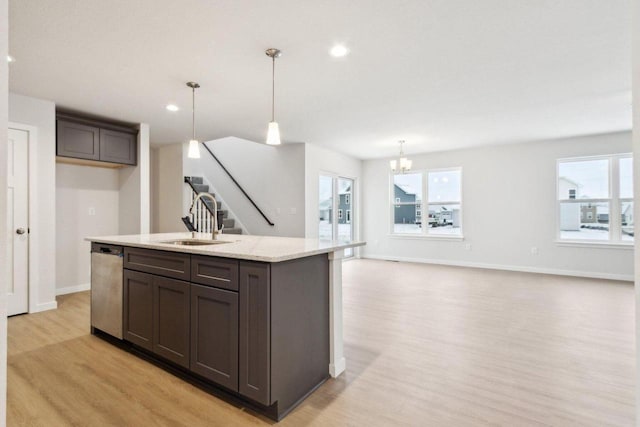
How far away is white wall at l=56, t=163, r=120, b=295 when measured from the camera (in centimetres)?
459

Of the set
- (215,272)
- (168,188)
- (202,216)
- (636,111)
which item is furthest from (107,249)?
(168,188)

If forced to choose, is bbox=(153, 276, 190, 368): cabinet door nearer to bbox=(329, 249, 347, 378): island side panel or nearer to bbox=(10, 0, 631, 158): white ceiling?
bbox=(329, 249, 347, 378): island side panel

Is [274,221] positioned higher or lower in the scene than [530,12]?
lower

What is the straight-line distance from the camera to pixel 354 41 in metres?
2.56

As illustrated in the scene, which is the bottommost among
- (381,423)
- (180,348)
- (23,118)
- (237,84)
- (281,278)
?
(381,423)

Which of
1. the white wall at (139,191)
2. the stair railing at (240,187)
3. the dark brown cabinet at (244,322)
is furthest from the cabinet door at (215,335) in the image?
the stair railing at (240,187)

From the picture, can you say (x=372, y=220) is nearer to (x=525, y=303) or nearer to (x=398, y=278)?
(x=398, y=278)

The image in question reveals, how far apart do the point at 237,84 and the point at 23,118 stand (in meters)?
2.47

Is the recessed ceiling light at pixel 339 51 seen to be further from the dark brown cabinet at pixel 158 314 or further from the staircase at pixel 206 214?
the staircase at pixel 206 214

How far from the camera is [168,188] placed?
20.3 ft

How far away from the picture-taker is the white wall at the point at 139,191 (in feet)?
15.8

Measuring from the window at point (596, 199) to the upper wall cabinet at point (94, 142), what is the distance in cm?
718

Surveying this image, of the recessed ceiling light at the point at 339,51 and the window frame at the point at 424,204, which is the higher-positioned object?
the recessed ceiling light at the point at 339,51

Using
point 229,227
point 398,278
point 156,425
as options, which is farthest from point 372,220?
point 156,425
